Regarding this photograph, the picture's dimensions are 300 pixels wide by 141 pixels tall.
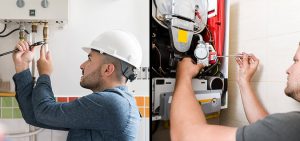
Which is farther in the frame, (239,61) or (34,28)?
(34,28)

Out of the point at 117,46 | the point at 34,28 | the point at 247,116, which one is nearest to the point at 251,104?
the point at 247,116

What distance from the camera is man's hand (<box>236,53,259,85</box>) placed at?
1.14m

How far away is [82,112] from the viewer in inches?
39.4

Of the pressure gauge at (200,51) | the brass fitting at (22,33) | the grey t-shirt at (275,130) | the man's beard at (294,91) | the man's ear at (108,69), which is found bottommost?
the grey t-shirt at (275,130)

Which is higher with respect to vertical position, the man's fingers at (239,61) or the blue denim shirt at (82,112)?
the man's fingers at (239,61)

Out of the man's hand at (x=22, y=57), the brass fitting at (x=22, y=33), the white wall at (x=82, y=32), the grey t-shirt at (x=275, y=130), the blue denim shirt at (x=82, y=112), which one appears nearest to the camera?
the grey t-shirt at (x=275, y=130)

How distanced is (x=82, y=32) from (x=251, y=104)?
95 centimetres

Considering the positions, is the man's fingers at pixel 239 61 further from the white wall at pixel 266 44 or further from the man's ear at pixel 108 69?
the man's ear at pixel 108 69

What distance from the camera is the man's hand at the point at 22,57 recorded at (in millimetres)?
1106

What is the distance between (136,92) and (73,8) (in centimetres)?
59

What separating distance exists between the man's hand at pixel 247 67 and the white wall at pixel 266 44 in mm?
35

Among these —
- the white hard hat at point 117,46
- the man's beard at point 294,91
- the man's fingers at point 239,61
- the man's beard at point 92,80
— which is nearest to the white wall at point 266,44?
the man's fingers at point 239,61

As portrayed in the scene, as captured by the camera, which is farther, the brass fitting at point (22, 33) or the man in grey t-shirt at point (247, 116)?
the brass fitting at point (22, 33)

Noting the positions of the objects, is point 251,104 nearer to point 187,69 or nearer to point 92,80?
point 187,69
